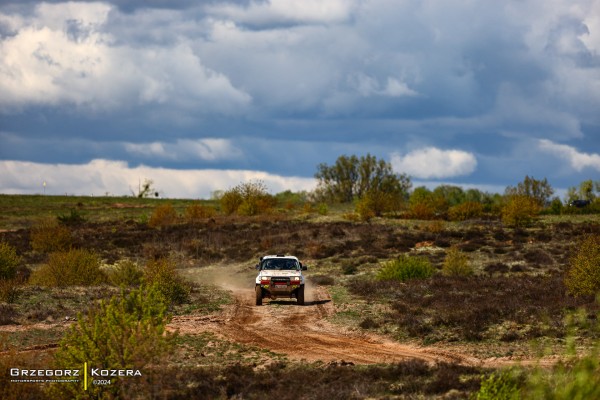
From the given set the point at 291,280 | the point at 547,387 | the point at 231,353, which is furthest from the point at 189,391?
the point at 291,280

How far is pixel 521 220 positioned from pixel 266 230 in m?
21.4

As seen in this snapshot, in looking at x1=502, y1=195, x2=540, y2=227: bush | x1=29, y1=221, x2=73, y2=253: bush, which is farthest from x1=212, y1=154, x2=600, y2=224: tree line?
x1=29, y1=221, x2=73, y2=253: bush

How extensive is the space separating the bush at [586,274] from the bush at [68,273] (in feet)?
66.9

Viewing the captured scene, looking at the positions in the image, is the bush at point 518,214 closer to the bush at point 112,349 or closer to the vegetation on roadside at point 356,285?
the vegetation on roadside at point 356,285

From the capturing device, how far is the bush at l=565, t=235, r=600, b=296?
28234mm

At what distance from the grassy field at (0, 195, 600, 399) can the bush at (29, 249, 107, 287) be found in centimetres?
115

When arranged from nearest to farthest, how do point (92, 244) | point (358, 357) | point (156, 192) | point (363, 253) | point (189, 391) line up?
point (189, 391), point (358, 357), point (363, 253), point (92, 244), point (156, 192)

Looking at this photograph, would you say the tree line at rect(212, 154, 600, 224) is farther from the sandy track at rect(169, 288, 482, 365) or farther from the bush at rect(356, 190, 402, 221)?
the sandy track at rect(169, 288, 482, 365)

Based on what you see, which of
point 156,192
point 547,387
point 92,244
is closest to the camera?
point 547,387

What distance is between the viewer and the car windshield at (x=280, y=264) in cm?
3073

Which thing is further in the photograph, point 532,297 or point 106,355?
point 532,297

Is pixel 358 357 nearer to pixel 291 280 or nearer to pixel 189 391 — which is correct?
pixel 189 391

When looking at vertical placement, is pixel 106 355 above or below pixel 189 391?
above

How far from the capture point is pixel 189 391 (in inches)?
612
